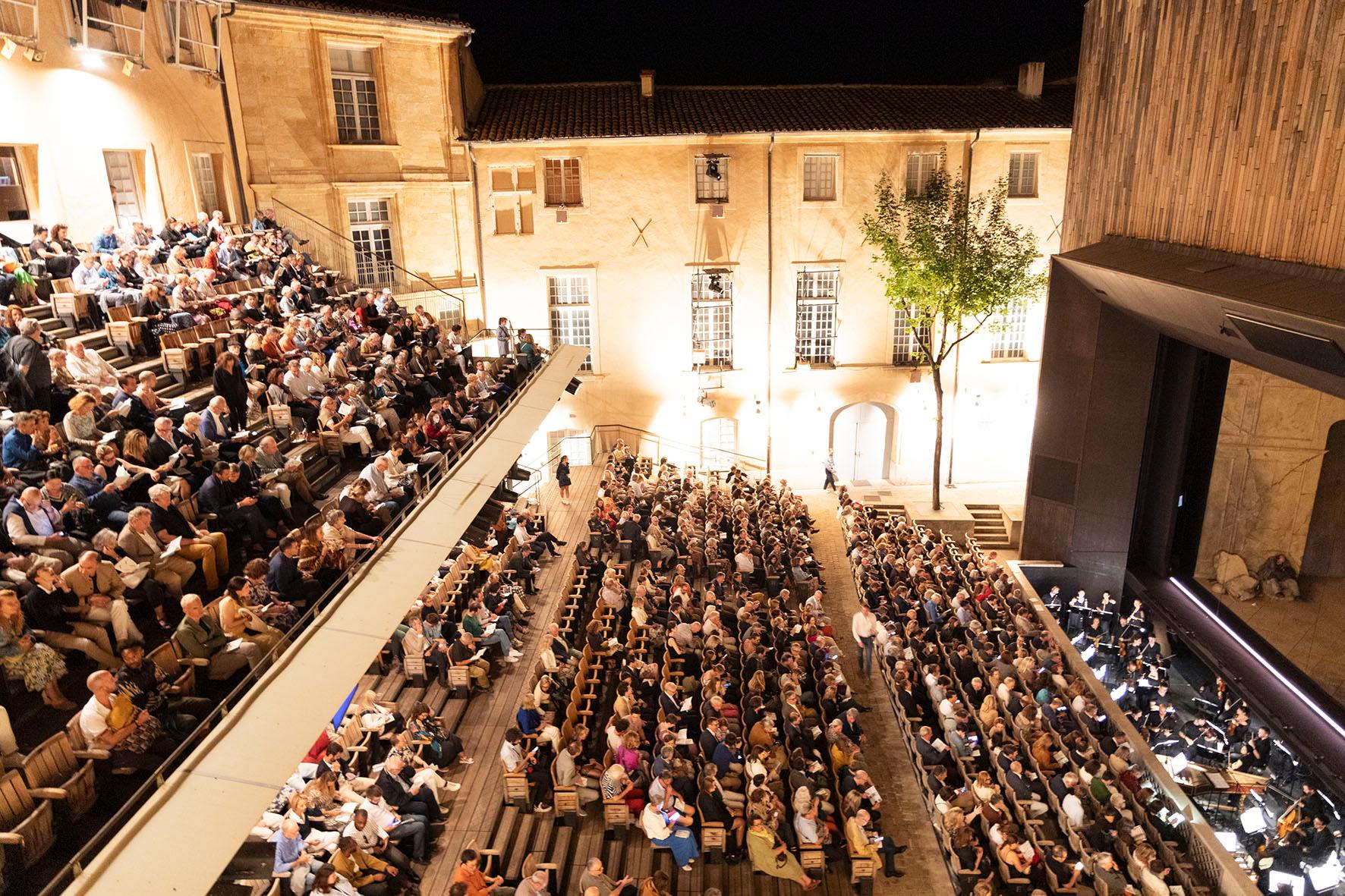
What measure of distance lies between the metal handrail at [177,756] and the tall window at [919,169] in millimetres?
21062

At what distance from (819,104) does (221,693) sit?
23.7 metres

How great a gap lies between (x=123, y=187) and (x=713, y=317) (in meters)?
15.5

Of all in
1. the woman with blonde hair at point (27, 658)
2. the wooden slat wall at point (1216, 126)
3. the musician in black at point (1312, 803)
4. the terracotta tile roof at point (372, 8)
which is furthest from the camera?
the terracotta tile roof at point (372, 8)

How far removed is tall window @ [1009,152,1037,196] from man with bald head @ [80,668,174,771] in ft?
85.5

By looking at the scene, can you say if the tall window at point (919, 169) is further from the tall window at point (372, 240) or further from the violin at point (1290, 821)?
the violin at point (1290, 821)

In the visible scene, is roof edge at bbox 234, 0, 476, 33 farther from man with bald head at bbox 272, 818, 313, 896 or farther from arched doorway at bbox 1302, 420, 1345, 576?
arched doorway at bbox 1302, 420, 1345, 576

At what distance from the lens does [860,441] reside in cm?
2781

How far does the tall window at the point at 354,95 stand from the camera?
22.0 meters

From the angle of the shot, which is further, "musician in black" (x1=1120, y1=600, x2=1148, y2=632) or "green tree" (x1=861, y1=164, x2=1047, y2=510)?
"green tree" (x1=861, y1=164, x2=1047, y2=510)

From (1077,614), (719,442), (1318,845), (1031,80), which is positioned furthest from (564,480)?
(1031,80)

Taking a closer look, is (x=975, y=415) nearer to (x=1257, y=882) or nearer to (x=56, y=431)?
(x=1257, y=882)

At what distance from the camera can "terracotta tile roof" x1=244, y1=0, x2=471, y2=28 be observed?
20.2 metres

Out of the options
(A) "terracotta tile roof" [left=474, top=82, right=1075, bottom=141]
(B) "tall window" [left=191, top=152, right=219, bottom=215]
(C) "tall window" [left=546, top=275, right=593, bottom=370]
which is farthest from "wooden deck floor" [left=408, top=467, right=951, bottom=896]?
(A) "terracotta tile roof" [left=474, top=82, right=1075, bottom=141]

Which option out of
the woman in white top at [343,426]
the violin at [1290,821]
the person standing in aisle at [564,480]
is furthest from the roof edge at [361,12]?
the violin at [1290,821]
